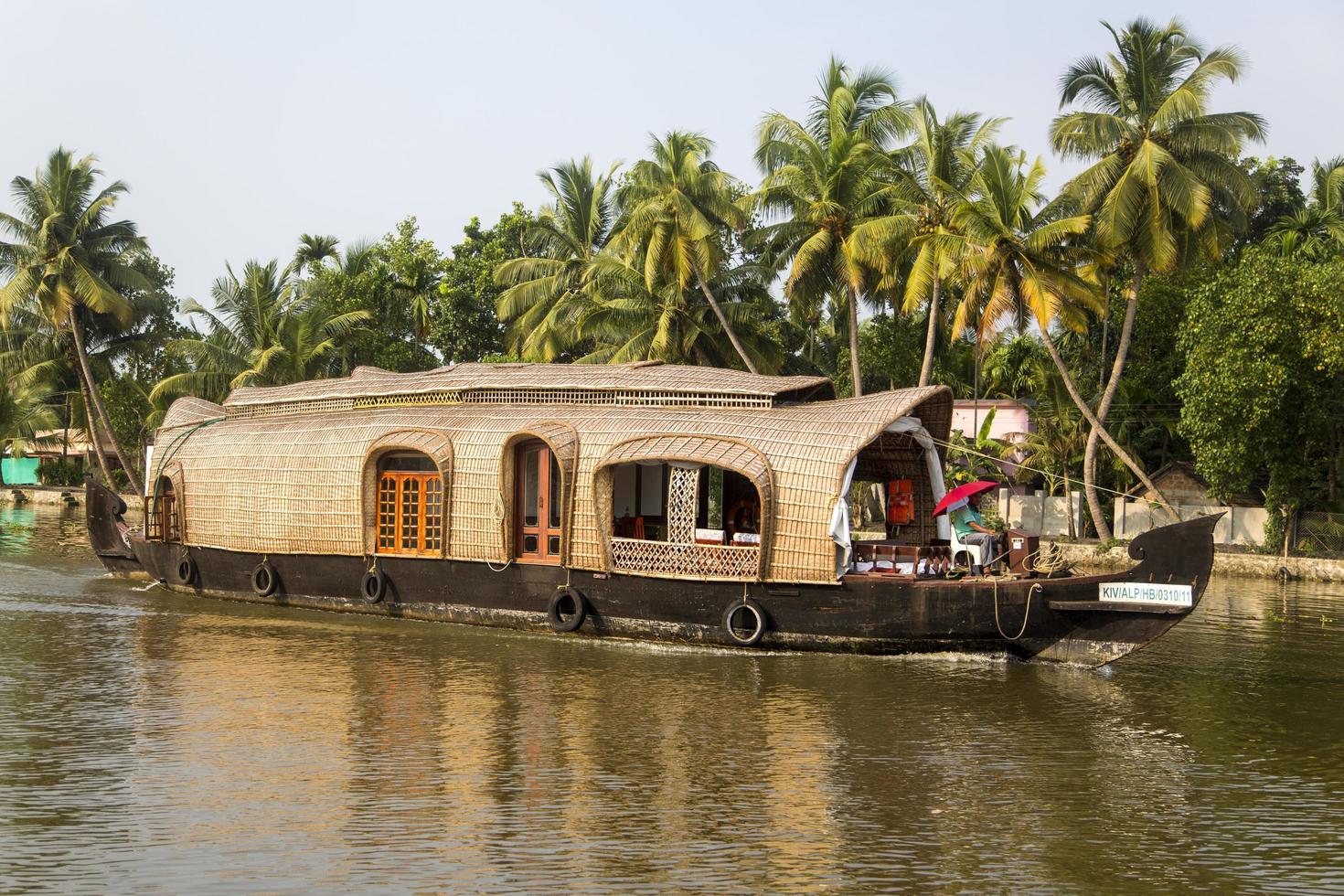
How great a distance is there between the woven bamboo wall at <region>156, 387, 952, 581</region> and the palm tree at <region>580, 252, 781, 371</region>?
31.6 feet

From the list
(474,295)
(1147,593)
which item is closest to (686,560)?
(1147,593)

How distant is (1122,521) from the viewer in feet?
74.8

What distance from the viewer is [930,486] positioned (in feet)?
40.1

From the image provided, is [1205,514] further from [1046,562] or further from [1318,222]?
[1046,562]

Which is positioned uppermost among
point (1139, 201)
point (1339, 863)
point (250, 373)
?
point (1139, 201)

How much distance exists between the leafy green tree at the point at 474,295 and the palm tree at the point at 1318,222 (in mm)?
17167

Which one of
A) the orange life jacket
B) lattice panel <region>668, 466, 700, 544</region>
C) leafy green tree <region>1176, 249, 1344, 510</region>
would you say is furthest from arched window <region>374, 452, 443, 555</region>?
leafy green tree <region>1176, 249, 1344, 510</region>

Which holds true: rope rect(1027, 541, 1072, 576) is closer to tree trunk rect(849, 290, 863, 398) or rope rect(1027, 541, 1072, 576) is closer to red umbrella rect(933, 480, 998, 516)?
red umbrella rect(933, 480, 998, 516)

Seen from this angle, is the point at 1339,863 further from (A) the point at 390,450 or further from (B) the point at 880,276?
(B) the point at 880,276

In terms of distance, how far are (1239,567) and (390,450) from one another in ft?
46.2

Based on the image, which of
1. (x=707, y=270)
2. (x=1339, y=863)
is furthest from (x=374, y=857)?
(x=707, y=270)

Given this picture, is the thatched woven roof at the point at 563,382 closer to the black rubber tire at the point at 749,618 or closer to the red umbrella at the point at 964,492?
the red umbrella at the point at 964,492

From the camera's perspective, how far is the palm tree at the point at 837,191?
2058 centimetres

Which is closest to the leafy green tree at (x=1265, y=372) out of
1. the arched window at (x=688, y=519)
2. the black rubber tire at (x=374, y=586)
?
the arched window at (x=688, y=519)
